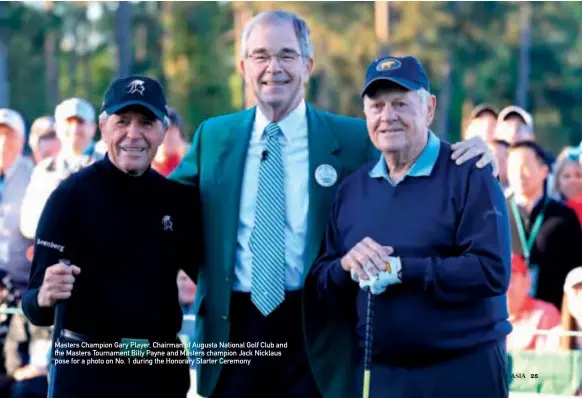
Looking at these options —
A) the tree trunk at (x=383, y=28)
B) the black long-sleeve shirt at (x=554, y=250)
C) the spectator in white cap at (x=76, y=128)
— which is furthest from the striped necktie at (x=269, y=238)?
the tree trunk at (x=383, y=28)

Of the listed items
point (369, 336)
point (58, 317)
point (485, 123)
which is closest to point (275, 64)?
point (369, 336)

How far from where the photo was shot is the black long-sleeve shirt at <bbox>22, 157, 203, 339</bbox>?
5117 millimetres

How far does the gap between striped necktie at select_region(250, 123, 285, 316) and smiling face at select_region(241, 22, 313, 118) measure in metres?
0.23

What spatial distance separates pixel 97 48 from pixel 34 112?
53.1 feet

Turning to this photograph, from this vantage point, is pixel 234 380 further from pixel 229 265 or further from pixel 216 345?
pixel 229 265

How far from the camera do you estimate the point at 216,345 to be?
550 centimetres

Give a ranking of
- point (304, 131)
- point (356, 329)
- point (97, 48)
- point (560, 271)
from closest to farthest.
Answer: point (356, 329) < point (304, 131) < point (560, 271) < point (97, 48)

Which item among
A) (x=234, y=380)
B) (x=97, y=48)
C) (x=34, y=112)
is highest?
(x=97, y=48)

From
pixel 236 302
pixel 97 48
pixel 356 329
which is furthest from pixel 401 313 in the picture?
pixel 97 48

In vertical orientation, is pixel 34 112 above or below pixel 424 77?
above

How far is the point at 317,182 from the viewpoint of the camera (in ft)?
17.9

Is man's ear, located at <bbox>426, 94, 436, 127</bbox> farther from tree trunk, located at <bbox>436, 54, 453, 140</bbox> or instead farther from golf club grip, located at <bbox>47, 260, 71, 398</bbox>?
tree trunk, located at <bbox>436, 54, 453, 140</bbox>

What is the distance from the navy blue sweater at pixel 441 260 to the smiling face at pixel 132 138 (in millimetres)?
1002

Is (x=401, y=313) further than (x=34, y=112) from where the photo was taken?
No
